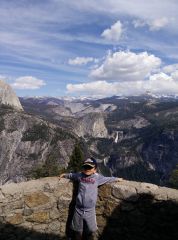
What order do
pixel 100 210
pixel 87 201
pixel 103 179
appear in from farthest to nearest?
pixel 100 210, pixel 103 179, pixel 87 201

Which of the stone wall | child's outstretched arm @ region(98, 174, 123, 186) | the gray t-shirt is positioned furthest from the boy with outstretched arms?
the stone wall

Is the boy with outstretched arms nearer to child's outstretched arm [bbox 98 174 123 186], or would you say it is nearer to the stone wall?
child's outstretched arm [bbox 98 174 123 186]

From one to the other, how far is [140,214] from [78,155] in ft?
185

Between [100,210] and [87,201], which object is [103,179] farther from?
[100,210]

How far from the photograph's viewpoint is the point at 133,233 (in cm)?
1103

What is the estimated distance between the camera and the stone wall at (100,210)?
34.8 ft

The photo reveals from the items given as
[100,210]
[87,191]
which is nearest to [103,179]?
[87,191]

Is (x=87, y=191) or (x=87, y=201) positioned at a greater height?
(x=87, y=191)

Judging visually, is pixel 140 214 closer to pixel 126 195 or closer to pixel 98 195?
pixel 126 195

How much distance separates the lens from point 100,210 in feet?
37.6

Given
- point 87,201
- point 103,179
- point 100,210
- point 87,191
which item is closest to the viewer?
point 87,201

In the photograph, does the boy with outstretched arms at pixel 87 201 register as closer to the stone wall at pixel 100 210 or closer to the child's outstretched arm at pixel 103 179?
the child's outstretched arm at pixel 103 179

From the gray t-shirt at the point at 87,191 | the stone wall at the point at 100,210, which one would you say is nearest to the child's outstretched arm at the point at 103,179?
the gray t-shirt at the point at 87,191

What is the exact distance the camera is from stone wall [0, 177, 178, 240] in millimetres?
10602
